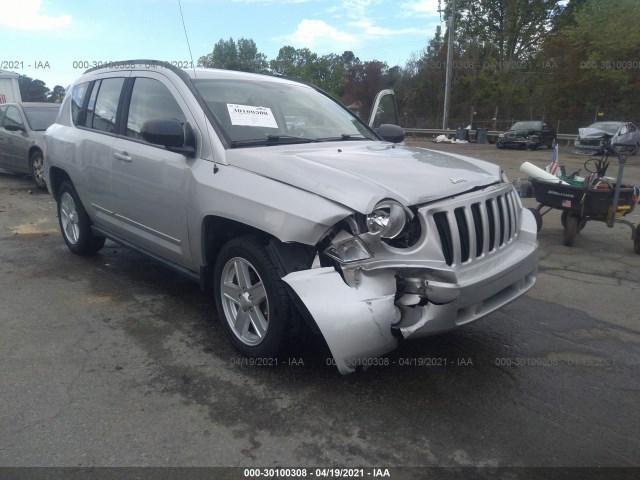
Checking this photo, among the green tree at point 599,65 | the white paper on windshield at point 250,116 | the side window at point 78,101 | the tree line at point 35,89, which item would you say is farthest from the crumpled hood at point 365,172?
the tree line at point 35,89

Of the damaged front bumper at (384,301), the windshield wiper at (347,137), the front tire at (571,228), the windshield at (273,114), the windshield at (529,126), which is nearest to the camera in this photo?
the damaged front bumper at (384,301)

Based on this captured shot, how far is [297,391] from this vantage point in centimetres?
310

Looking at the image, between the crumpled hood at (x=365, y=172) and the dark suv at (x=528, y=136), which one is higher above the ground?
the crumpled hood at (x=365, y=172)

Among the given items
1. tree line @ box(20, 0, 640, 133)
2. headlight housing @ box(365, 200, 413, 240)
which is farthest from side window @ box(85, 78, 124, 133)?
tree line @ box(20, 0, 640, 133)

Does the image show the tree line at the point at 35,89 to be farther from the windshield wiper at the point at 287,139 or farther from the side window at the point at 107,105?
the windshield wiper at the point at 287,139

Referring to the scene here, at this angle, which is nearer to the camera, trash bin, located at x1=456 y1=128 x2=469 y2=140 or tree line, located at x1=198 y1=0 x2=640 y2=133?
tree line, located at x1=198 y1=0 x2=640 y2=133

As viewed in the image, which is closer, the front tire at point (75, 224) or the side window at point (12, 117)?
the front tire at point (75, 224)

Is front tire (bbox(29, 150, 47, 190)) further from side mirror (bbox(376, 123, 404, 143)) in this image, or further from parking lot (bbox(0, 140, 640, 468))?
side mirror (bbox(376, 123, 404, 143))

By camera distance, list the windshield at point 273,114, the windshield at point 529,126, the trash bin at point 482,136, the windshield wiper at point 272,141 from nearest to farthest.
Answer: the windshield wiper at point 272,141, the windshield at point 273,114, the windshield at point 529,126, the trash bin at point 482,136

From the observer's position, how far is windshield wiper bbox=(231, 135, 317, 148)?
3.63m

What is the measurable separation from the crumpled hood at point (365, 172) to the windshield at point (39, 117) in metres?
8.19

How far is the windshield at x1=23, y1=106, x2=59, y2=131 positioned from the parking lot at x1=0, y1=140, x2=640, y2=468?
631 cm

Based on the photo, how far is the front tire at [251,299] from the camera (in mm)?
3033

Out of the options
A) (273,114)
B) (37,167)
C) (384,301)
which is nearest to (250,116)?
(273,114)
